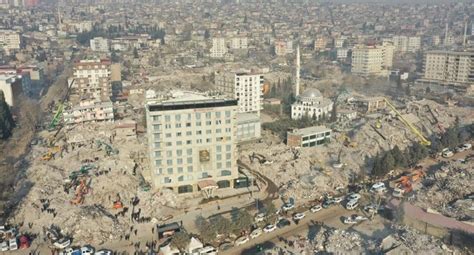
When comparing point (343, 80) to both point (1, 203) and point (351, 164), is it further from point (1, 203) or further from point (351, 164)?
point (1, 203)

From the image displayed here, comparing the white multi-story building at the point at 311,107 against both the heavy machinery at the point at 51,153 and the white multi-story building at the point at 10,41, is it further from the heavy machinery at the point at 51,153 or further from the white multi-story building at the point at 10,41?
→ the white multi-story building at the point at 10,41

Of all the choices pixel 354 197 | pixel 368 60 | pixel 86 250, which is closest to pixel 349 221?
pixel 354 197

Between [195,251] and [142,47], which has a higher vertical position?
[142,47]

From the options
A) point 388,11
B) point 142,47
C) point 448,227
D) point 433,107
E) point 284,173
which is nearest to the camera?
point 448,227

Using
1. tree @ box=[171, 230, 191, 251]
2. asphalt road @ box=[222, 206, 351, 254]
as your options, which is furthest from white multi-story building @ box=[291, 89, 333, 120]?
tree @ box=[171, 230, 191, 251]

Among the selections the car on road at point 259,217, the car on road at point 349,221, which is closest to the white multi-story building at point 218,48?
the car on road at point 259,217

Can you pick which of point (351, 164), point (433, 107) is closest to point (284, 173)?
point (351, 164)

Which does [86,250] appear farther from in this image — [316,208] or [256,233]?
[316,208]
